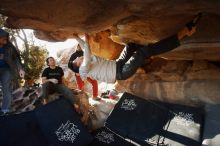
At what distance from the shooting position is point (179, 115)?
30.2ft

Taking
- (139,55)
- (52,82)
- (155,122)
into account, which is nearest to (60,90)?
(52,82)

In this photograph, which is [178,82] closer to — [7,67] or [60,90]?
[60,90]

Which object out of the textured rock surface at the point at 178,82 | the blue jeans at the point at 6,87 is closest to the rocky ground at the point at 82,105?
the blue jeans at the point at 6,87

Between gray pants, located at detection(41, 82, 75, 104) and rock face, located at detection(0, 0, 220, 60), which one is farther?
gray pants, located at detection(41, 82, 75, 104)

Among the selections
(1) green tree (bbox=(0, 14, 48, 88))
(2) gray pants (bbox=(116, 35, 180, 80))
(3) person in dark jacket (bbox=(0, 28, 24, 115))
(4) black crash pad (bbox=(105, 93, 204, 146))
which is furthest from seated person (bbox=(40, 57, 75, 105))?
(1) green tree (bbox=(0, 14, 48, 88))

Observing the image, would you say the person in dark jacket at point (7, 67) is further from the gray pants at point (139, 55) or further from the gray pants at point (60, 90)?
the gray pants at point (139, 55)

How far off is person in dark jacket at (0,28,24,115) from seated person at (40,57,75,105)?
3.23ft

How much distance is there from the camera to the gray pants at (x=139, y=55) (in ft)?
25.3

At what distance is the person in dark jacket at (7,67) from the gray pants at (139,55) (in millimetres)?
2395

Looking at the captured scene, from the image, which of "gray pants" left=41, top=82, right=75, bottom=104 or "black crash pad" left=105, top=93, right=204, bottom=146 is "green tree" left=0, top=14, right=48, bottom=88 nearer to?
"gray pants" left=41, top=82, right=75, bottom=104

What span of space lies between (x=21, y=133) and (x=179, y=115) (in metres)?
4.13

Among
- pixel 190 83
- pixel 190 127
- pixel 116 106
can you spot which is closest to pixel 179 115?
pixel 190 127

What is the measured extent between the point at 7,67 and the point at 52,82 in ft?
4.32

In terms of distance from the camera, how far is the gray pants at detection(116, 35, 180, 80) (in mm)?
7718
